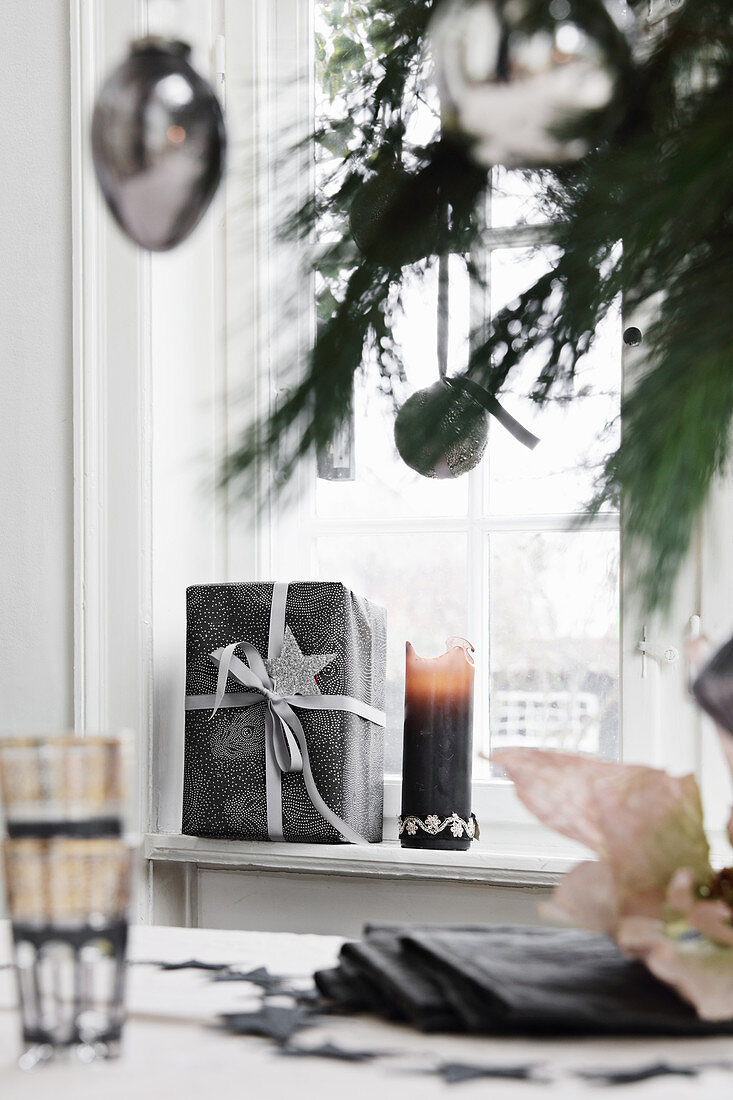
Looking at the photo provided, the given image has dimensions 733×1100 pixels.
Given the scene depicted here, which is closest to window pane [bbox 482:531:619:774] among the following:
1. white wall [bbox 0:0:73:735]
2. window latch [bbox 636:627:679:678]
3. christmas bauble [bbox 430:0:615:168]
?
window latch [bbox 636:627:679:678]

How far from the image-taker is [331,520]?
1646 mm

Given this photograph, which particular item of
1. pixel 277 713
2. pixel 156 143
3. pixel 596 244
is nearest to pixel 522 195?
pixel 596 244

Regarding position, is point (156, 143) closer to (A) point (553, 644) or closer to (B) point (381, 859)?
(B) point (381, 859)

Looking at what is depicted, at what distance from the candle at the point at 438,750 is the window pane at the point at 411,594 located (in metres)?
0.21

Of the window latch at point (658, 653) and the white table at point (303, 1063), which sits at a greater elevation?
the window latch at point (658, 653)

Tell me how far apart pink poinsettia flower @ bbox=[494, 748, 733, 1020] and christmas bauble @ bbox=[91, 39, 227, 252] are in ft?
1.07

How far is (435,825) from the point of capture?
1350mm

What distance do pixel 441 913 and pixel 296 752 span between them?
256mm

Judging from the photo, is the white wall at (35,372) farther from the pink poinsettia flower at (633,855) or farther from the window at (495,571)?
the pink poinsettia flower at (633,855)

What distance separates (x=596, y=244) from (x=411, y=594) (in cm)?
115

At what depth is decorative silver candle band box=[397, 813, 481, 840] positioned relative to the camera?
4.43 ft

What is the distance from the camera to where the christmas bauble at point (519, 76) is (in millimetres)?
429

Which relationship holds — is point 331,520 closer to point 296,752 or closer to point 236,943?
point 296,752

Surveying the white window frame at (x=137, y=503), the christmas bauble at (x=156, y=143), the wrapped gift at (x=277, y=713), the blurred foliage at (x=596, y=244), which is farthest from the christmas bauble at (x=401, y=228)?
the white window frame at (x=137, y=503)
